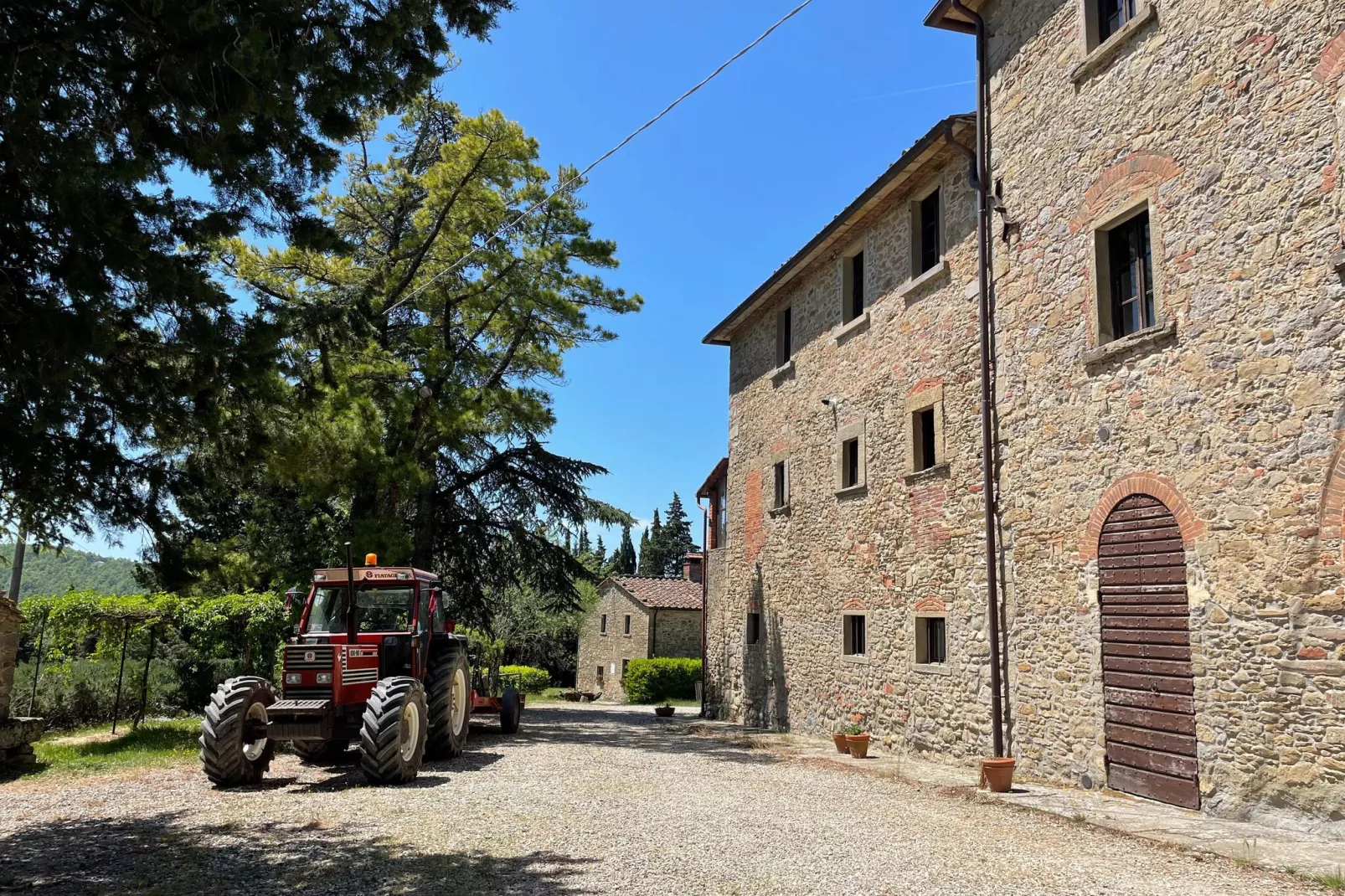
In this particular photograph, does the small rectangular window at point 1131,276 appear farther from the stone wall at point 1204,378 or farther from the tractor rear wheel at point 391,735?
the tractor rear wheel at point 391,735

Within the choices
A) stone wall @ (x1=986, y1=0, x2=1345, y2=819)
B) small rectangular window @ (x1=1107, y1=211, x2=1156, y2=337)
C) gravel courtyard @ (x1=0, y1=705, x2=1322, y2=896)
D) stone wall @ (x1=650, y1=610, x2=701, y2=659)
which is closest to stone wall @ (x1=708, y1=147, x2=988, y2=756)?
stone wall @ (x1=986, y1=0, x2=1345, y2=819)

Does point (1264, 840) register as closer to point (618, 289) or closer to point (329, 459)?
point (329, 459)

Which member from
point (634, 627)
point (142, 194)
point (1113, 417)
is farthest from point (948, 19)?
point (634, 627)

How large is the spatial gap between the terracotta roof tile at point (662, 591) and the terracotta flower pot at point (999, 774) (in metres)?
26.7

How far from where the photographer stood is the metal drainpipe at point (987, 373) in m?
10.5

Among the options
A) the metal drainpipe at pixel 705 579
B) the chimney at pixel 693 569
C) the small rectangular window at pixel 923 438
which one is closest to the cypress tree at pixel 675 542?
the chimney at pixel 693 569

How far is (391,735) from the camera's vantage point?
8.74 meters

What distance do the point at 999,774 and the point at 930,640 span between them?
10.8 ft

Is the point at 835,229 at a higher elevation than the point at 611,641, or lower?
higher

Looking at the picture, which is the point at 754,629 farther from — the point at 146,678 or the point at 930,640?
the point at 146,678

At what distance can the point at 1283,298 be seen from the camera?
7484 mm

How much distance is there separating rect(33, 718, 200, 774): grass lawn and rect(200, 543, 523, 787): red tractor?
152 cm

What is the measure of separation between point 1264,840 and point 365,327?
8.08 meters

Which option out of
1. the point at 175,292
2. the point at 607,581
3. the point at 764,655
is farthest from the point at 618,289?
the point at 607,581
